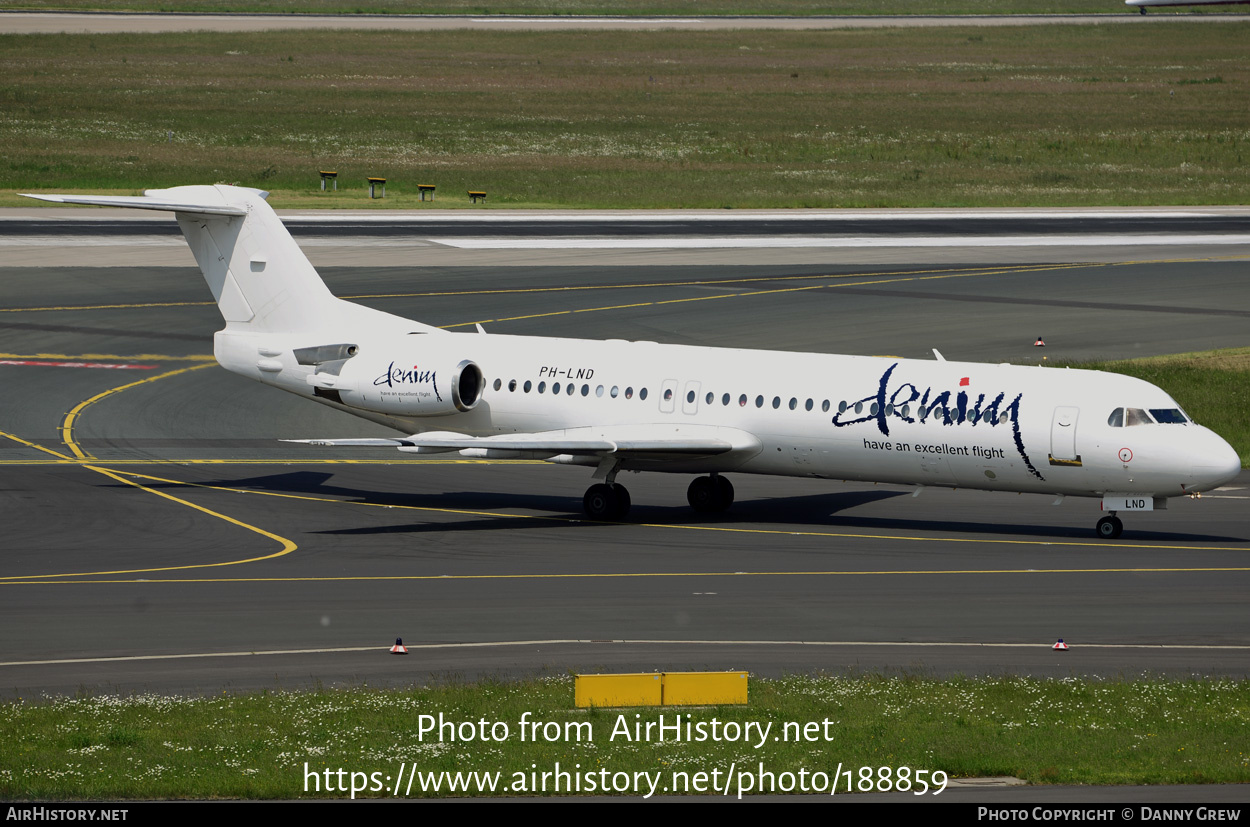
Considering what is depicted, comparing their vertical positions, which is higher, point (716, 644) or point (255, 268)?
point (255, 268)

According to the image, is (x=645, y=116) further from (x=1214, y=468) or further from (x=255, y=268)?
(x=1214, y=468)

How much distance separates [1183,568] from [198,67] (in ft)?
388

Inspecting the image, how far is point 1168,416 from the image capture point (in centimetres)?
3192

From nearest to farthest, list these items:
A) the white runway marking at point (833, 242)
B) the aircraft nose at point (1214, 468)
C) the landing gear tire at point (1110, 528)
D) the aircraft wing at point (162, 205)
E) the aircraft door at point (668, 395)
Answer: the aircraft nose at point (1214, 468) → the landing gear tire at point (1110, 528) → the aircraft door at point (668, 395) → the aircraft wing at point (162, 205) → the white runway marking at point (833, 242)

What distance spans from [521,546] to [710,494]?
517 centimetres

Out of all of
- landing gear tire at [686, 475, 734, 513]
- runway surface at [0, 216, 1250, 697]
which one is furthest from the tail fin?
landing gear tire at [686, 475, 734, 513]

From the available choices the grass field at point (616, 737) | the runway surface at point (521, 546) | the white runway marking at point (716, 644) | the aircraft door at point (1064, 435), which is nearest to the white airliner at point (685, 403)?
the aircraft door at point (1064, 435)

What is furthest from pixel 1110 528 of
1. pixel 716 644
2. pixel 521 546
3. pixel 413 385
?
pixel 413 385

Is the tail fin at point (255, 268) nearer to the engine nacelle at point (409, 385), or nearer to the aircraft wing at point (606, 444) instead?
the engine nacelle at point (409, 385)

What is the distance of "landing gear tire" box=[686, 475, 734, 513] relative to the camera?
36281 millimetres

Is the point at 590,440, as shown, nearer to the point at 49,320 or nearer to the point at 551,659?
the point at 551,659

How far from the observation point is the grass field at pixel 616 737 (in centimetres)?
1748

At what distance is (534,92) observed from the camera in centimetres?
12638

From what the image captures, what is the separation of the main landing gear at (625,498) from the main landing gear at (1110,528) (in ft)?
26.3
